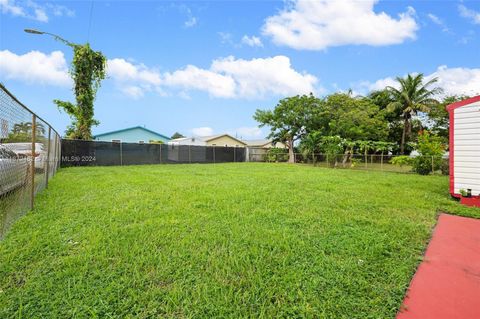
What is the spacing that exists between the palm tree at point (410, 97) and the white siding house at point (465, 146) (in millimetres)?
20095

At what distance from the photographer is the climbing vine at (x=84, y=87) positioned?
522 inches

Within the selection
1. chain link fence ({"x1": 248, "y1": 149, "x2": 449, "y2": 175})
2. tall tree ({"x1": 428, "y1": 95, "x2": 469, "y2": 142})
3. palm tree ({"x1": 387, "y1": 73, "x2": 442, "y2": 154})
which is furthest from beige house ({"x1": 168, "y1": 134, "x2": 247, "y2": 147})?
Answer: tall tree ({"x1": 428, "y1": 95, "x2": 469, "y2": 142})

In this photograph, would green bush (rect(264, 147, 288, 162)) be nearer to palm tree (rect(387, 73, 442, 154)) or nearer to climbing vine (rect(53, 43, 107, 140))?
palm tree (rect(387, 73, 442, 154))

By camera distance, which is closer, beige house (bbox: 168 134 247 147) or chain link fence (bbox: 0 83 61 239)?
chain link fence (bbox: 0 83 61 239)

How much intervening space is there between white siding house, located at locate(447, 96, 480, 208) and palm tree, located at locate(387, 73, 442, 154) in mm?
20095

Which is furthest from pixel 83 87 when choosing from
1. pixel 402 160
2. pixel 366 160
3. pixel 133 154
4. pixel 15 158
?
pixel 402 160

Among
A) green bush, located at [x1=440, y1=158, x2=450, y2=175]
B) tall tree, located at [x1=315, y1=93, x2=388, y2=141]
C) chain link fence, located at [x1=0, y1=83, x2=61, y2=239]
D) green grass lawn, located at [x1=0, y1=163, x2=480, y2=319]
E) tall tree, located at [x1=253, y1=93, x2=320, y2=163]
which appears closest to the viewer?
green grass lawn, located at [x1=0, y1=163, x2=480, y2=319]

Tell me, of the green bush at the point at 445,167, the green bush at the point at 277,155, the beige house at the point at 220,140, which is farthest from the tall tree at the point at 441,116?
the beige house at the point at 220,140

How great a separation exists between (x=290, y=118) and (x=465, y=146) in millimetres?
16429

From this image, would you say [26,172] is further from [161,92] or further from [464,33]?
[161,92]

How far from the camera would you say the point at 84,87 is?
13383 mm

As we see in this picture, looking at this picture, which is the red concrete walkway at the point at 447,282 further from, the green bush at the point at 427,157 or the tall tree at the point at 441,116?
the tall tree at the point at 441,116

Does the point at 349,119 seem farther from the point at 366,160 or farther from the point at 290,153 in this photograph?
the point at 366,160

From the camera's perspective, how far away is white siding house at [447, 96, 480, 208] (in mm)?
5148
